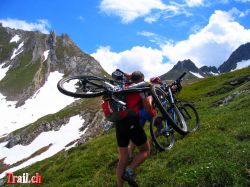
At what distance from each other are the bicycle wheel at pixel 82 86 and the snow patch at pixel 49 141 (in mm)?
89989

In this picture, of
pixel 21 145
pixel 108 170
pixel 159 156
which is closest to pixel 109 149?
pixel 108 170

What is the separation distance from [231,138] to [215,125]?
358 centimetres

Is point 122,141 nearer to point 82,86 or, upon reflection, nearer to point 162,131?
point 82,86

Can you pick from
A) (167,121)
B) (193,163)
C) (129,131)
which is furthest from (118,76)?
(193,163)

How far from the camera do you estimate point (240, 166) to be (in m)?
12.1

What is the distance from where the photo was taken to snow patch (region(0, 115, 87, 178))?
10988cm

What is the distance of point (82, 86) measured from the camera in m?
12.7

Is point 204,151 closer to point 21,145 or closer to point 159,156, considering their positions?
point 159,156

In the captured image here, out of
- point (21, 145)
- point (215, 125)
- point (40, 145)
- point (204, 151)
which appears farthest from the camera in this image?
point (21, 145)

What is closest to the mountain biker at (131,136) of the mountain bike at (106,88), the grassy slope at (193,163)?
the mountain bike at (106,88)

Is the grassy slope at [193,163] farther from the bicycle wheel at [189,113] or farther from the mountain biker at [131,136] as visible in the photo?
the mountain biker at [131,136]

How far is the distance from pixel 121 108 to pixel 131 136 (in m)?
0.90

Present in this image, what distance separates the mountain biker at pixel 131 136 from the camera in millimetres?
11391

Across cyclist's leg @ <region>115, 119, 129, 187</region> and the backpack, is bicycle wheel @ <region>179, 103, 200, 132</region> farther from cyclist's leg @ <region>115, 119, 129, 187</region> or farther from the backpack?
cyclist's leg @ <region>115, 119, 129, 187</region>
